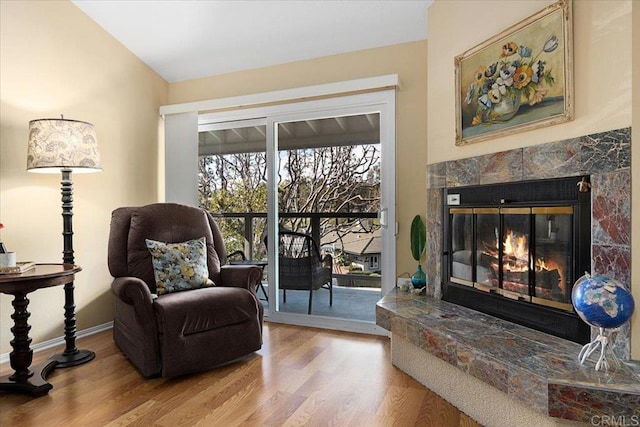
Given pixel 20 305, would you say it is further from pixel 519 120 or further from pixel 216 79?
pixel 519 120

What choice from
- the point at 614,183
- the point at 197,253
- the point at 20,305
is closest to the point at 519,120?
the point at 614,183

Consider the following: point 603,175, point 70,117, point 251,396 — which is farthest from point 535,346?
point 70,117

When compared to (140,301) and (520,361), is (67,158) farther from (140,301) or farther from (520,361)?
(520,361)

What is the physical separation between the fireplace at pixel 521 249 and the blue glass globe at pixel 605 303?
11.7 inches

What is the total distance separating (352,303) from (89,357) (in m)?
2.04

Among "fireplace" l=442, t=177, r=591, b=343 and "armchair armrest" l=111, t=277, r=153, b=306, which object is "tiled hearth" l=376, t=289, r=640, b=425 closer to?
"fireplace" l=442, t=177, r=591, b=343

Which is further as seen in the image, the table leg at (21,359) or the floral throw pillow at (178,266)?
the floral throw pillow at (178,266)

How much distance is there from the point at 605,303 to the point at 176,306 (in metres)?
2.17

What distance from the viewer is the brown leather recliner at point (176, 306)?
7.75 ft

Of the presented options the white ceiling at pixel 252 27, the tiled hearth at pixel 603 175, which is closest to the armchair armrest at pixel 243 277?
the tiled hearth at pixel 603 175

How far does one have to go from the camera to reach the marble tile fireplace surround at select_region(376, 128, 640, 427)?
152 cm

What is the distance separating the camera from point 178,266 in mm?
2789

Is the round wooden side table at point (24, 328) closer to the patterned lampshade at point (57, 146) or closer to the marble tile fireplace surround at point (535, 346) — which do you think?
the patterned lampshade at point (57, 146)

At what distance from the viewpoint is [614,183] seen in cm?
174
